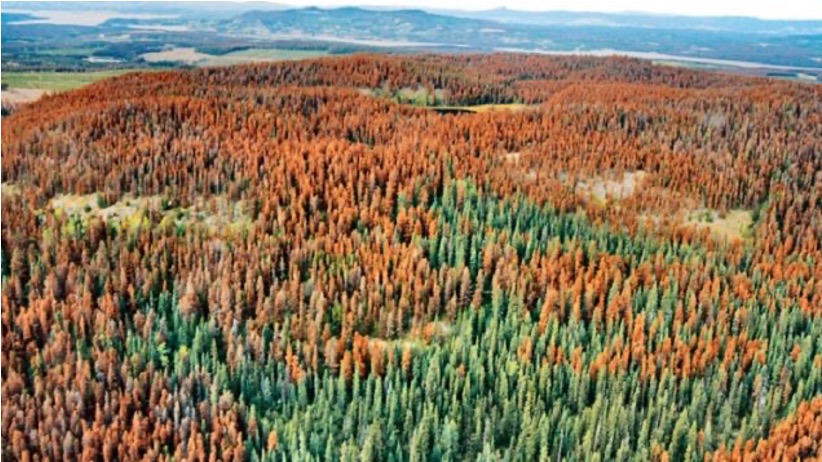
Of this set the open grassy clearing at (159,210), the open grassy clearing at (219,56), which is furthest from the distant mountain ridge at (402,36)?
the open grassy clearing at (159,210)

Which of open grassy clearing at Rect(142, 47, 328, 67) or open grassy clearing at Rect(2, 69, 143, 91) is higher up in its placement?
open grassy clearing at Rect(142, 47, 328, 67)

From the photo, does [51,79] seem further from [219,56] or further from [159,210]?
[159,210]

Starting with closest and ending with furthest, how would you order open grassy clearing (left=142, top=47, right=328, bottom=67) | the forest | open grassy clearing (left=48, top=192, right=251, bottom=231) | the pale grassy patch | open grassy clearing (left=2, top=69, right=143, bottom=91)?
the forest < open grassy clearing (left=48, top=192, right=251, bottom=231) < the pale grassy patch < open grassy clearing (left=2, top=69, right=143, bottom=91) < open grassy clearing (left=142, top=47, right=328, bottom=67)

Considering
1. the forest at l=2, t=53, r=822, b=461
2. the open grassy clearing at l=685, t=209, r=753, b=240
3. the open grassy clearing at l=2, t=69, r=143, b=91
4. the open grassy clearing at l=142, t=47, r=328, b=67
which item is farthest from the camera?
the open grassy clearing at l=142, t=47, r=328, b=67

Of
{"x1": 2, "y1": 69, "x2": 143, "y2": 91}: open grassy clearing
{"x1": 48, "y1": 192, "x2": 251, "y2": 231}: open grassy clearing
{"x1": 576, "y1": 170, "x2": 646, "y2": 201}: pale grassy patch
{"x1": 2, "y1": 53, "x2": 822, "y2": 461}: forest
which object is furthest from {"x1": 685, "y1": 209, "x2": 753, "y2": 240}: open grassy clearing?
{"x1": 2, "y1": 69, "x2": 143, "y2": 91}: open grassy clearing

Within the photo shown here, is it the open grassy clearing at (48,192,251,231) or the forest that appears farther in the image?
the open grassy clearing at (48,192,251,231)

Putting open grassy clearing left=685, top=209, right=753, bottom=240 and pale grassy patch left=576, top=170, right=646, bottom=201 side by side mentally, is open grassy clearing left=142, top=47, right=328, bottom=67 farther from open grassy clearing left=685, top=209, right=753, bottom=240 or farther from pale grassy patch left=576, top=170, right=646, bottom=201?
open grassy clearing left=685, top=209, right=753, bottom=240

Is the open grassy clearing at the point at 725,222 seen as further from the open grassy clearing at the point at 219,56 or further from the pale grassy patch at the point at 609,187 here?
the open grassy clearing at the point at 219,56

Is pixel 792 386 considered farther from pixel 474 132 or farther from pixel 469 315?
pixel 474 132

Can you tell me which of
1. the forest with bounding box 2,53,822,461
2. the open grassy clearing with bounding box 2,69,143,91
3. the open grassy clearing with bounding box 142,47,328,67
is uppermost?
the open grassy clearing with bounding box 142,47,328,67

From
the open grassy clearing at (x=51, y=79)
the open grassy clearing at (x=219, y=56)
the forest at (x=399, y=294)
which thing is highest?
the open grassy clearing at (x=219, y=56)
